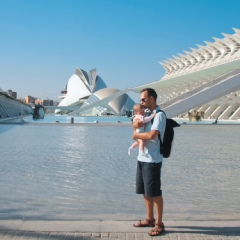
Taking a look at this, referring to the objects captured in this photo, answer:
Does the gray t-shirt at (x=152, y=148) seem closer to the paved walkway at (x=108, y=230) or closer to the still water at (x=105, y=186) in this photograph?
the paved walkway at (x=108, y=230)

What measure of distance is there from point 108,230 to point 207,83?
23017 millimetres

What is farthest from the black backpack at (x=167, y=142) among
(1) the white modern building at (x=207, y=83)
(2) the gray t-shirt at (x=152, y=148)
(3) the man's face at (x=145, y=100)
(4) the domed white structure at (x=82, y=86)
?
(4) the domed white structure at (x=82, y=86)

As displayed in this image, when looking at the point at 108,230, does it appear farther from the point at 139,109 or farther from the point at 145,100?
the point at 145,100

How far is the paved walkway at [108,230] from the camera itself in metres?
3.13

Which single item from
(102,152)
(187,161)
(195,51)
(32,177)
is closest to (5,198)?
(32,177)

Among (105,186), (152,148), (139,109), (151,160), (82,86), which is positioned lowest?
(105,186)

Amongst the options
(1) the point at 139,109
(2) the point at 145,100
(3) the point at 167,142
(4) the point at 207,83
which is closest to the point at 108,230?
(3) the point at 167,142

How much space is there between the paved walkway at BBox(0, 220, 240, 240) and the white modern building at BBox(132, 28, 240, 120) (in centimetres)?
1809

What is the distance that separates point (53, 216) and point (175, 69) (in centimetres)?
5206

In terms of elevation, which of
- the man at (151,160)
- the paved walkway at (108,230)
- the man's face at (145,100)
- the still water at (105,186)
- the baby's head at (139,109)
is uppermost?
the man's face at (145,100)

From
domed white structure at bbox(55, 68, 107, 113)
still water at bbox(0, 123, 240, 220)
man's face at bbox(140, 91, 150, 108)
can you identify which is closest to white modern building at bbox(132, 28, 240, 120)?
still water at bbox(0, 123, 240, 220)

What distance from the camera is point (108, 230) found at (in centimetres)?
327

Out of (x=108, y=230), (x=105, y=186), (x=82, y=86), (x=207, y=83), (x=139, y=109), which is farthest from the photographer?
(x=82, y=86)

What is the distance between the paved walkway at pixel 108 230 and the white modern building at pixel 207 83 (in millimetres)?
18092
